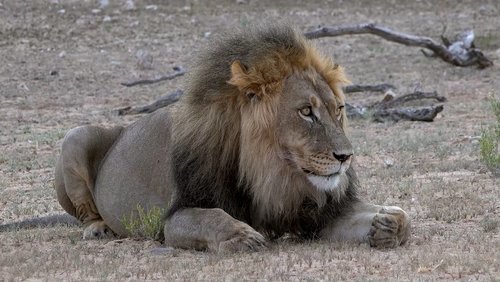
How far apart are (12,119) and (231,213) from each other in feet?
23.4

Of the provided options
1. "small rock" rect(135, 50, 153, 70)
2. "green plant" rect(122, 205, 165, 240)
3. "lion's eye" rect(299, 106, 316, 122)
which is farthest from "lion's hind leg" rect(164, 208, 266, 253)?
"small rock" rect(135, 50, 153, 70)

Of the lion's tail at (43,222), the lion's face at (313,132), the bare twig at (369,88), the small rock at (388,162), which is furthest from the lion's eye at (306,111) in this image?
the bare twig at (369,88)

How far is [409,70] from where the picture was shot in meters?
Answer: 14.7

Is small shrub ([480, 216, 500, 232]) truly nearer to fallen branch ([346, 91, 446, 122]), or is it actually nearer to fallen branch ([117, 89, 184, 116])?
fallen branch ([346, 91, 446, 122])

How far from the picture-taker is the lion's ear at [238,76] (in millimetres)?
5109

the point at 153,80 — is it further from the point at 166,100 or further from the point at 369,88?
the point at 369,88

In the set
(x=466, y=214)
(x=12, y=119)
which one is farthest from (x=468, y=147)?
(x=12, y=119)

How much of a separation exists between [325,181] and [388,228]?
0.41 metres

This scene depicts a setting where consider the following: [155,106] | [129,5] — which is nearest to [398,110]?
[155,106]

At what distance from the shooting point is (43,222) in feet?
21.7

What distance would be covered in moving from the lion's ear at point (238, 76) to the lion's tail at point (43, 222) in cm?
193

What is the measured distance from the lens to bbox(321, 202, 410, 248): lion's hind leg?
5.12 m

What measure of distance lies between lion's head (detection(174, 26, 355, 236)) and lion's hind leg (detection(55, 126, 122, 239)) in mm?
1148

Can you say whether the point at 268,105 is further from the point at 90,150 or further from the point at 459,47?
the point at 459,47
